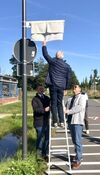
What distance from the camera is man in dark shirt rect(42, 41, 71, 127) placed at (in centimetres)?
1043

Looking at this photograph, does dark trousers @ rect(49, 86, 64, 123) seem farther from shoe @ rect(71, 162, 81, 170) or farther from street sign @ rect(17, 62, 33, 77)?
shoe @ rect(71, 162, 81, 170)

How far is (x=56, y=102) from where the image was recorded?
10.6 meters

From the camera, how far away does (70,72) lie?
1062 cm

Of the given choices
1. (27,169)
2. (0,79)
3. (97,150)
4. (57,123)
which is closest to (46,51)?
(57,123)

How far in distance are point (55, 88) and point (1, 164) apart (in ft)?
7.16

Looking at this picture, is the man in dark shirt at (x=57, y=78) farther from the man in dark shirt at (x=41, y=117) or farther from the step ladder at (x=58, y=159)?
the man in dark shirt at (x=41, y=117)

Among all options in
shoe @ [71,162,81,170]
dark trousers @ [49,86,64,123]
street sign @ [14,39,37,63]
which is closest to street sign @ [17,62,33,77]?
street sign @ [14,39,37,63]

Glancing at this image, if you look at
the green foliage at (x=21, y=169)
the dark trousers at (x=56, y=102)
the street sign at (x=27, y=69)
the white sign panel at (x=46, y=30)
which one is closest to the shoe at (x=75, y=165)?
the dark trousers at (x=56, y=102)

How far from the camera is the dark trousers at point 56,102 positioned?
10469 millimetres

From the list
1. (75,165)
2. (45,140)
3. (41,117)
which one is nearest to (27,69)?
(41,117)

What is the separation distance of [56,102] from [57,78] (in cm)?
53

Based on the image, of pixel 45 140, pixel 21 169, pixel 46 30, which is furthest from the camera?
pixel 45 140

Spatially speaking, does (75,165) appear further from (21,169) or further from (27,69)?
(27,69)

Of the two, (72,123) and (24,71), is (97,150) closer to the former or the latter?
(72,123)
